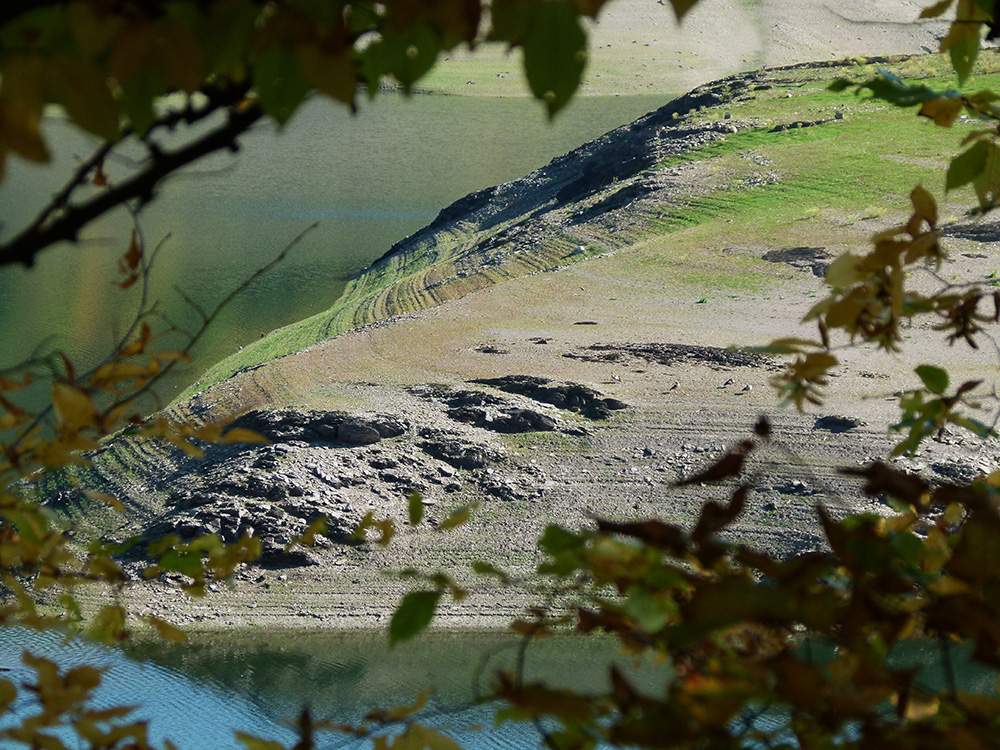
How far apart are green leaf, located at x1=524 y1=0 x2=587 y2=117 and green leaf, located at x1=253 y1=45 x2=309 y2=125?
11 centimetres

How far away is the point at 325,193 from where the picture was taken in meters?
19.8

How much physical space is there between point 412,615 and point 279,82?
0.32 metres

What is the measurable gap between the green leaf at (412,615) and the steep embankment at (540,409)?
9.30 feet

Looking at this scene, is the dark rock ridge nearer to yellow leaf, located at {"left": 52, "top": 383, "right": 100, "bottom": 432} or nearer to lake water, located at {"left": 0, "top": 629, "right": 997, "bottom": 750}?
lake water, located at {"left": 0, "top": 629, "right": 997, "bottom": 750}

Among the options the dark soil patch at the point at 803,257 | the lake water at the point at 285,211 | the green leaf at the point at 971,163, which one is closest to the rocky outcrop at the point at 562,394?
the lake water at the point at 285,211

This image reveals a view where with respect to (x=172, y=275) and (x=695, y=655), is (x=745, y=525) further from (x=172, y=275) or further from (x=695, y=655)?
(x=172, y=275)

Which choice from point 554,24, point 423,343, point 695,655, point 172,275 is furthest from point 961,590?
point 172,275

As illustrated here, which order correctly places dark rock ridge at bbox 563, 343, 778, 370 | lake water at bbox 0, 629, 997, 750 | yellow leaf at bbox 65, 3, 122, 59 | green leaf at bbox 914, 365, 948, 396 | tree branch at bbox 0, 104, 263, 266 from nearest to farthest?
yellow leaf at bbox 65, 3, 122, 59
tree branch at bbox 0, 104, 263, 266
green leaf at bbox 914, 365, 948, 396
lake water at bbox 0, 629, 997, 750
dark rock ridge at bbox 563, 343, 778, 370

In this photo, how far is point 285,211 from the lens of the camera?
18.2 m

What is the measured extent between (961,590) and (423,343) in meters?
6.99

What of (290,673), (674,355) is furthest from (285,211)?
(290,673)

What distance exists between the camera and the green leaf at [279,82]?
0.42 metres

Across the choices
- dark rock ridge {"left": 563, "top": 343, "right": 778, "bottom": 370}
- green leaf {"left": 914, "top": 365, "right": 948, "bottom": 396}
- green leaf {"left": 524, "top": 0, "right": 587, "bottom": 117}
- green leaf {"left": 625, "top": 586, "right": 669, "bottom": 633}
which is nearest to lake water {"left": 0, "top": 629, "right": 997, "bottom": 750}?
dark rock ridge {"left": 563, "top": 343, "right": 778, "bottom": 370}

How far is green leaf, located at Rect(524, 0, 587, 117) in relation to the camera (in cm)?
41
